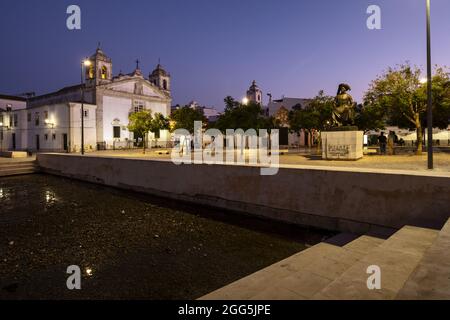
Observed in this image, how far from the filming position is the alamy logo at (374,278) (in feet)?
11.0

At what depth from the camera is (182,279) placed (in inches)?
206

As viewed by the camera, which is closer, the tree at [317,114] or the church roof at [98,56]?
the tree at [317,114]

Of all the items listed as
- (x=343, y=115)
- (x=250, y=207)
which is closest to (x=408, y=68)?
(x=343, y=115)

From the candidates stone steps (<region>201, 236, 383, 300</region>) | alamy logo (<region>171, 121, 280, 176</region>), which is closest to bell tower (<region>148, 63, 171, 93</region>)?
alamy logo (<region>171, 121, 280, 176</region>)

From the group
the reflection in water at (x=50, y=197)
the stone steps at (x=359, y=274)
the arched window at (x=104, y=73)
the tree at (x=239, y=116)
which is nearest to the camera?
the stone steps at (x=359, y=274)

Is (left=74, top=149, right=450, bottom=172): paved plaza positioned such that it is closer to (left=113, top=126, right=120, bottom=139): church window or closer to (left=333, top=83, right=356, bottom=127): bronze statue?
(left=333, top=83, right=356, bottom=127): bronze statue

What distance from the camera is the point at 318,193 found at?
791cm

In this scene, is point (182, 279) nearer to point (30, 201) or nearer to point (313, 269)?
point (313, 269)

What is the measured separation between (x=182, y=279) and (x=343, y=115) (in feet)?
47.5

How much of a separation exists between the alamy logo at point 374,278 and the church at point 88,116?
4080 centimetres

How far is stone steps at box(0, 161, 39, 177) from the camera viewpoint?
19.5m

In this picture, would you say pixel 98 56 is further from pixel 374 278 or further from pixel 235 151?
pixel 374 278

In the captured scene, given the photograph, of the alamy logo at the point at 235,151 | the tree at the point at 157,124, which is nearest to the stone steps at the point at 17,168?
the alamy logo at the point at 235,151

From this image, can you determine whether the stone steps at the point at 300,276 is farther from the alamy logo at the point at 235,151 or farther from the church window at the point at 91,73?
the church window at the point at 91,73
